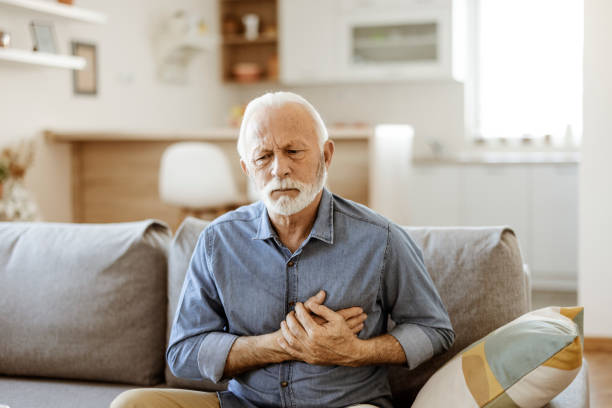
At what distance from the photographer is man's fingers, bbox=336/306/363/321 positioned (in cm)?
134

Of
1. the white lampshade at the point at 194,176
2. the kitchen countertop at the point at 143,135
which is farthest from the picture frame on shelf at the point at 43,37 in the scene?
the white lampshade at the point at 194,176

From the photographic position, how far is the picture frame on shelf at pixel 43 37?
12.5 feet

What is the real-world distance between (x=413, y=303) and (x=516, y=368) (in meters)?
0.25

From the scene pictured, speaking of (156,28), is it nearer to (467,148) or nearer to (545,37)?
(467,148)

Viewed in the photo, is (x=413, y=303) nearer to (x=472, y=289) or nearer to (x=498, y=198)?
(x=472, y=289)

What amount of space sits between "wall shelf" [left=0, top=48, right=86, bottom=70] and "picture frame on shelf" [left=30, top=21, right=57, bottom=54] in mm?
43

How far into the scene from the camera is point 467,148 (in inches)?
224

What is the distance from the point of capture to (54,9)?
146 inches

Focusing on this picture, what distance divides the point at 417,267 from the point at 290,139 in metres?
0.36

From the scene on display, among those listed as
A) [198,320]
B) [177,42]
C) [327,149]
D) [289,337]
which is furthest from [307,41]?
[289,337]

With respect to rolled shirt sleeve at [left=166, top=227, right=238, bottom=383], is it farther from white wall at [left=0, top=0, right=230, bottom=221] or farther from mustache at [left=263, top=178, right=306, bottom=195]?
white wall at [left=0, top=0, right=230, bottom=221]

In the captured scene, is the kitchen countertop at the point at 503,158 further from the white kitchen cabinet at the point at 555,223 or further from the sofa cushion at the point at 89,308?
the sofa cushion at the point at 89,308

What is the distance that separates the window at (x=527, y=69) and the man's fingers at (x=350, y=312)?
4.54 metres

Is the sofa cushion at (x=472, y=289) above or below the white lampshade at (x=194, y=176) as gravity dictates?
below
